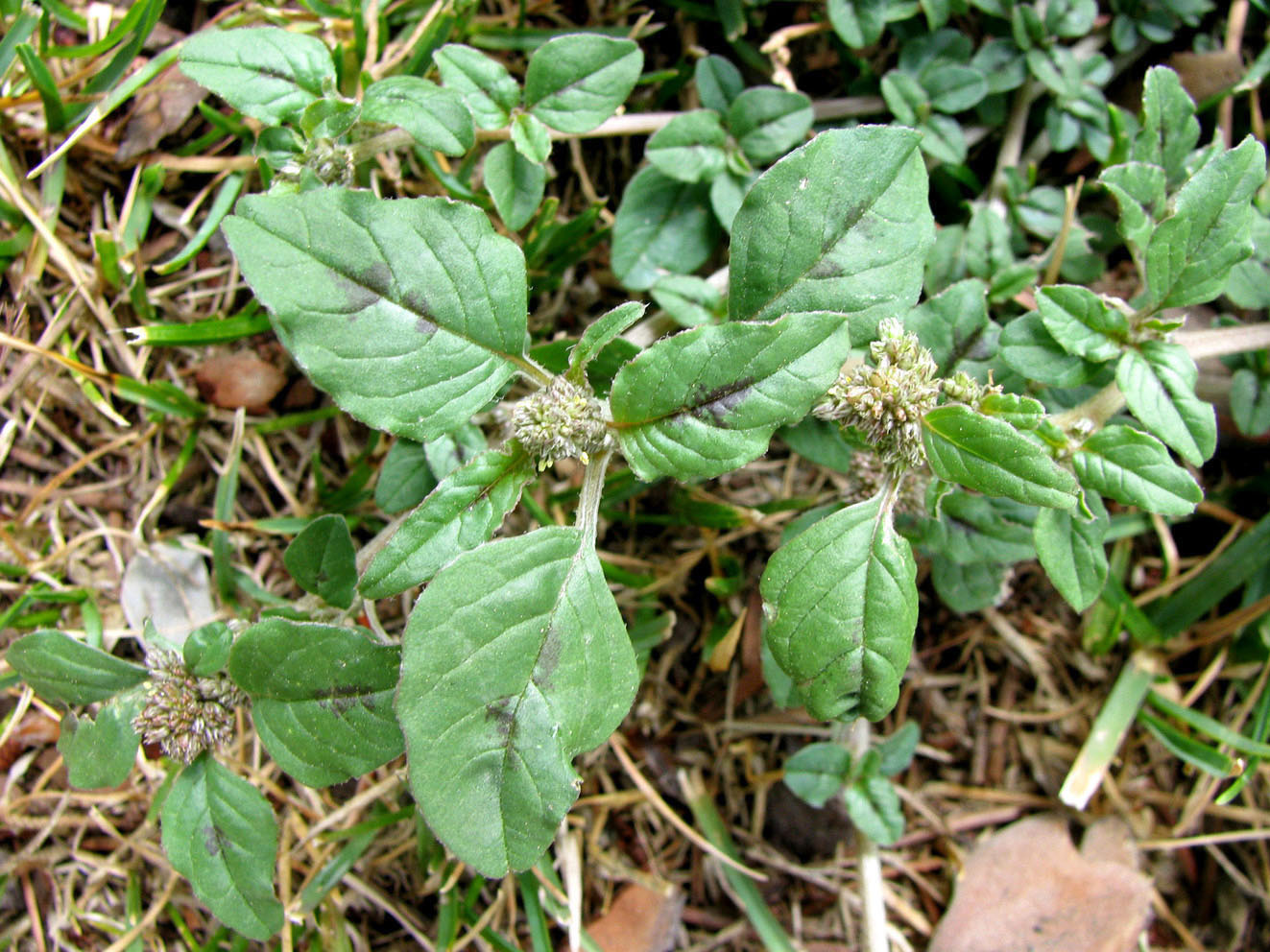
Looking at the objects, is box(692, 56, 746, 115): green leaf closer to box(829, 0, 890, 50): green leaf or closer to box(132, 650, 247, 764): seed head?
box(829, 0, 890, 50): green leaf

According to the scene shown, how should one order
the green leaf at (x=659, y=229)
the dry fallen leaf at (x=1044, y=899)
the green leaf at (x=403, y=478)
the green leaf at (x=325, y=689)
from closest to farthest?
the green leaf at (x=325, y=689) < the green leaf at (x=403, y=478) < the green leaf at (x=659, y=229) < the dry fallen leaf at (x=1044, y=899)

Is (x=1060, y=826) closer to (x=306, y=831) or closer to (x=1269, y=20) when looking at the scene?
(x=306, y=831)

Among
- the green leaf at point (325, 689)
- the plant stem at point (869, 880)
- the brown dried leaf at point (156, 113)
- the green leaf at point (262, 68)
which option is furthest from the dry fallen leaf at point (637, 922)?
the brown dried leaf at point (156, 113)

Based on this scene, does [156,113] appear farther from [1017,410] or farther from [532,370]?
[1017,410]

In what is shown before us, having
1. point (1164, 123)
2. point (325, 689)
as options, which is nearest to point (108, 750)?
point (325, 689)

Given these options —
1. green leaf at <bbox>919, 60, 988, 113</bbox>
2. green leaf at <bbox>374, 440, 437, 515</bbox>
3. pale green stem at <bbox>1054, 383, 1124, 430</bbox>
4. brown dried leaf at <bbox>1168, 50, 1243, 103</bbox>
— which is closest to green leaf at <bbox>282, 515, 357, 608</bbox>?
green leaf at <bbox>374, 440, 437, 515</bbox>

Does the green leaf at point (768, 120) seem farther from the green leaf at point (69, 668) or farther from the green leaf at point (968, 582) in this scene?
the green leaf at point (69, 668)
